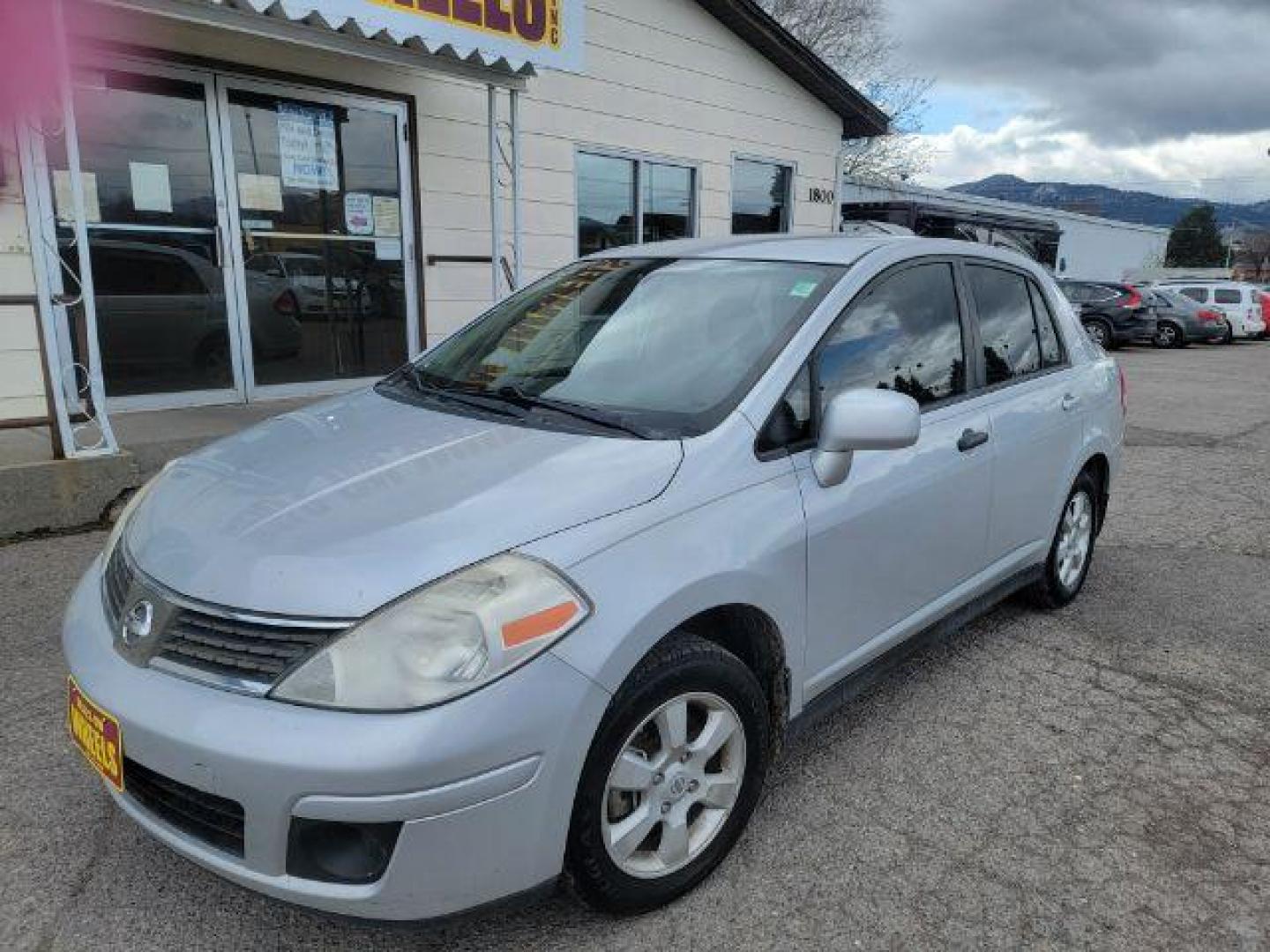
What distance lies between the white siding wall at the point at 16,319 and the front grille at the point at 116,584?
13.5 feet

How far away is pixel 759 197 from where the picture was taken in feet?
36.4

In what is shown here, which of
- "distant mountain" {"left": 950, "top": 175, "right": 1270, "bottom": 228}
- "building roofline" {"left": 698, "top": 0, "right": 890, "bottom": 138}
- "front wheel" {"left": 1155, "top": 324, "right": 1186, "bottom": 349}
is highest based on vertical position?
"distant mountain" {"left": 950, "top": 175, "right": 1270, "bottom": 228}

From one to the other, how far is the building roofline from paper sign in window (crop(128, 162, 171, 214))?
5896 mm

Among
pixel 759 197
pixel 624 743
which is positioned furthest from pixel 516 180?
pixel 624 743

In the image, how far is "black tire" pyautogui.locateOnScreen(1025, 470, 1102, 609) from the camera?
4.10m

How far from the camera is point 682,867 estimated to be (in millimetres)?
2268

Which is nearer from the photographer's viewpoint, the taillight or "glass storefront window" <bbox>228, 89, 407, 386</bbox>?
"glass storefront window" <bbox>228, 89, 407, 386</bbox>

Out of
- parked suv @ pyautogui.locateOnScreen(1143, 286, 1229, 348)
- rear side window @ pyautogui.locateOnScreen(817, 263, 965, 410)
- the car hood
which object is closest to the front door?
rear side window @ pyautogui.locateOnScreen(817, 263, 965, 410)

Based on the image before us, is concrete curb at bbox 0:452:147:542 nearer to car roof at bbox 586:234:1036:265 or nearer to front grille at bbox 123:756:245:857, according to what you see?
car roof at bbox 586:234:1036:265

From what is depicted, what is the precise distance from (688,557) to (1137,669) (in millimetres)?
2554

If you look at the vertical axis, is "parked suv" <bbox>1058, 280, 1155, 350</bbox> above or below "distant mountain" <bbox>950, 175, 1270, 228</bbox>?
below

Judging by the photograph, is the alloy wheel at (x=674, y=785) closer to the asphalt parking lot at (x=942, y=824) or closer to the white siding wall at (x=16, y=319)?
the asphalt parking lot at (x=942, y=824)

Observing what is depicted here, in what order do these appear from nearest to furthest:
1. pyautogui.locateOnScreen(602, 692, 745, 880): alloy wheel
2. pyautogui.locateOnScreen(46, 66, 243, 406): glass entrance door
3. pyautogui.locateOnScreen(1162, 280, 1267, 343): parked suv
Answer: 1. pyautogui.locateOnScreen(602, 692, 745, 880): alloy wheel
2. pyautogui.locateOnScreen(46, 66, 243, 406): glass entrance door
3. pyautogui.locateOnScreen(1162, 280, 1267, 343): parked suv

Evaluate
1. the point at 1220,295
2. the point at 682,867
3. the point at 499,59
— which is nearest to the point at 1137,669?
the point at 682,867
